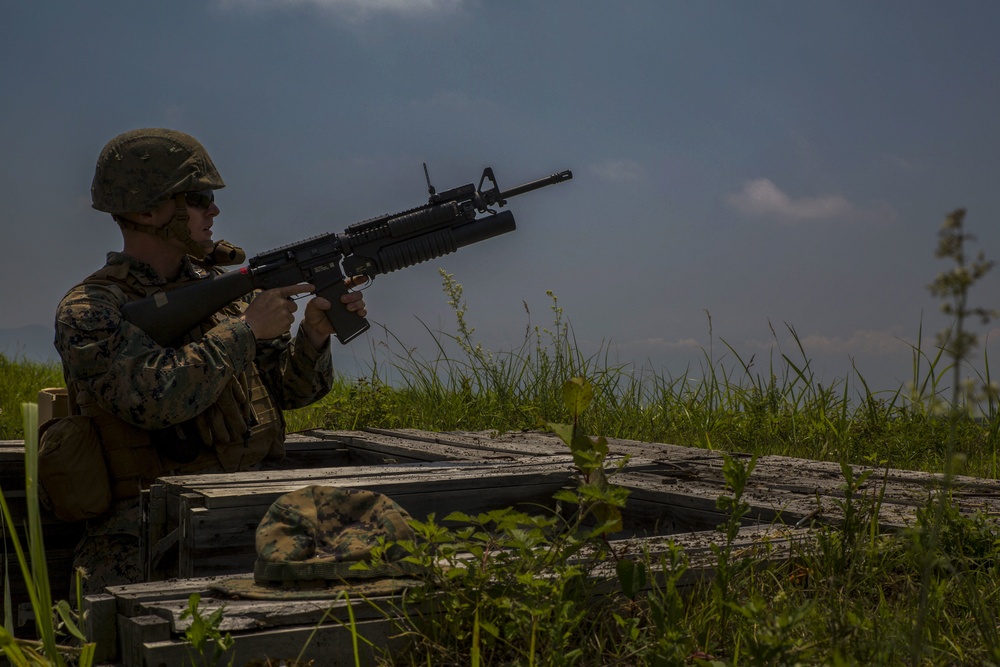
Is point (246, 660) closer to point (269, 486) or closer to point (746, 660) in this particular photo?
point (746, 660)

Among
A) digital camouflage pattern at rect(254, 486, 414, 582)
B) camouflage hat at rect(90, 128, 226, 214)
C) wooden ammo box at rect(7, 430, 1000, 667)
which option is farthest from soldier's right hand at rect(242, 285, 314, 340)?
digital camouflage pattern at rect(254, 486, 414, 582)

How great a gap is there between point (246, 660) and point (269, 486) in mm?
1361

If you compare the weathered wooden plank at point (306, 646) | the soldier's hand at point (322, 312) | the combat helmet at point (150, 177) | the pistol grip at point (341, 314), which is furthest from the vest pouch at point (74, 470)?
the weathered wooden plank at point (306, 646)

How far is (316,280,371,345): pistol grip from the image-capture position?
14.8 feet

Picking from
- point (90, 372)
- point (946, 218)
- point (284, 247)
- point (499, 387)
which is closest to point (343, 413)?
point (499, 387)

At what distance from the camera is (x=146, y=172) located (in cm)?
422

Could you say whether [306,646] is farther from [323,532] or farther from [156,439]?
[156,439]

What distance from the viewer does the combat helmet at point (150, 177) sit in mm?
4207

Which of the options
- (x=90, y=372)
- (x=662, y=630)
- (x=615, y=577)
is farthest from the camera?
(x=90, y=372)

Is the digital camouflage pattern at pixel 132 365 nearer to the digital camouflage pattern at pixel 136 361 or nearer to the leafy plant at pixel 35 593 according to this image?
the digital camouflage pattern at pixel 136 361

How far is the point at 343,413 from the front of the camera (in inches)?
272

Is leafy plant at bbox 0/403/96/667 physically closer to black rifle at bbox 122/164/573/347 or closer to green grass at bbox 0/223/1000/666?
green grass at bbox 0/223/1000/666

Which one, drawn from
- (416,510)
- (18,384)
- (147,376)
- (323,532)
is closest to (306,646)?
(323,532)

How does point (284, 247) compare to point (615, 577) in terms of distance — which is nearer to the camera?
point (615, 577)
